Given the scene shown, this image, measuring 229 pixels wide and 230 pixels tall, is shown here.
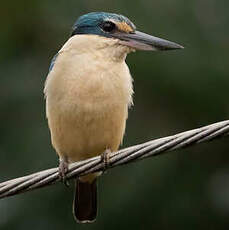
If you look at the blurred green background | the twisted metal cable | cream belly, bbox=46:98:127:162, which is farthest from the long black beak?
the blurred green background

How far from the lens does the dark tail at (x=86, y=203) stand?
7141 millimetres

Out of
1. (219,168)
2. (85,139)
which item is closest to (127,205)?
(219,168)

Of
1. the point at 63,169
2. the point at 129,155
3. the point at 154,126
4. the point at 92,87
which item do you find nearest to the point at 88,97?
the point at 92,87

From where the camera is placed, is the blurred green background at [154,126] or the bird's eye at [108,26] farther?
the blurred green background at [154,126]

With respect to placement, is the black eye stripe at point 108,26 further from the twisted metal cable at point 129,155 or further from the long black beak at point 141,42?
the twisted metal cable at point 129,155

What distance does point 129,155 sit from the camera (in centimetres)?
529

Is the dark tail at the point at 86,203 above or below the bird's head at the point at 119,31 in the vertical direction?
below

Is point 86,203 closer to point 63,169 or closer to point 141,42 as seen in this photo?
point 63,169

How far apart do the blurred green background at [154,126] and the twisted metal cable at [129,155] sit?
238 centimetres

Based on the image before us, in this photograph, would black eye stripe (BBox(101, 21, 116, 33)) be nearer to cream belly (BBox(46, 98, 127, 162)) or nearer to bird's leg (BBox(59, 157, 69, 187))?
cream belly (BBox(46, 98, 127, 162))

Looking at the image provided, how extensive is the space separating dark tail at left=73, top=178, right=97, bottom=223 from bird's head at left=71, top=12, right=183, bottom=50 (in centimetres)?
113

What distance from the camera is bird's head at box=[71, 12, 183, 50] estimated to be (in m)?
6.48

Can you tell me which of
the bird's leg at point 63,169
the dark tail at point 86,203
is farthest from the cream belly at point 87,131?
the dark tail at point 86,203

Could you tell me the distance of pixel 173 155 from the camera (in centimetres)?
830
